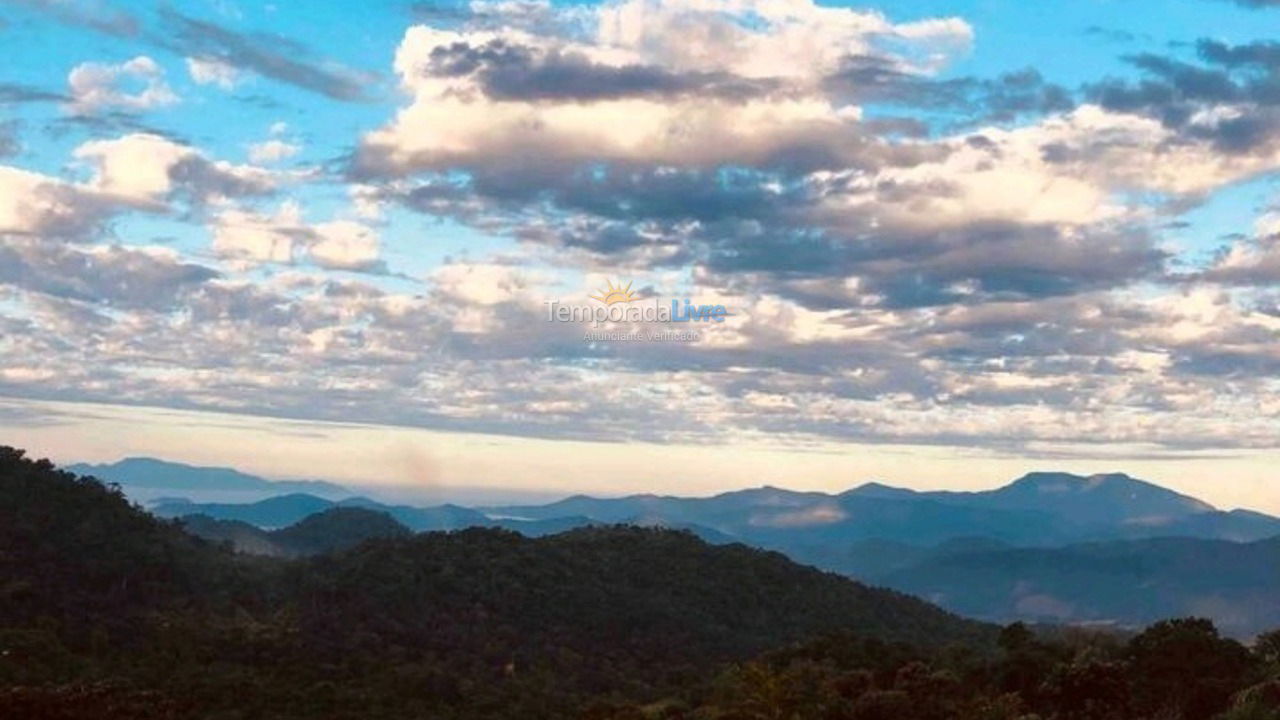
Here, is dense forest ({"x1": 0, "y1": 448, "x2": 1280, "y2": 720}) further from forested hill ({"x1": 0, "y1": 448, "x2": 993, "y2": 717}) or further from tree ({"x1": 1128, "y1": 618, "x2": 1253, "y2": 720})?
forested hill ({"x1": 0, "y1": 448, "x2": 993, "y2": 717})

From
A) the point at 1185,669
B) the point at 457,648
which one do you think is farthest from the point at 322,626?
the point at 1185,669

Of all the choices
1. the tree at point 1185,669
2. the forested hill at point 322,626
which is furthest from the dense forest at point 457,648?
the forested hill at point 322,626

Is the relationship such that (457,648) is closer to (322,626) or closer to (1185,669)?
(322,626)

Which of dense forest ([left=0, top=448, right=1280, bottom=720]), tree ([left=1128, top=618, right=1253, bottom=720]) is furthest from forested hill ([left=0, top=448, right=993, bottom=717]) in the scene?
tree ([left=1128, top=618, right=1253, bottom=720])

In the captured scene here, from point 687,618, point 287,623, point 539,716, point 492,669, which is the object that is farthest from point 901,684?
point 687,618

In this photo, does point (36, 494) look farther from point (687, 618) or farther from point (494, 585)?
point (687, 618)

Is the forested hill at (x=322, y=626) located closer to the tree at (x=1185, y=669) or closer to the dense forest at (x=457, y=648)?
the dense forest at (x=457, y=648)
